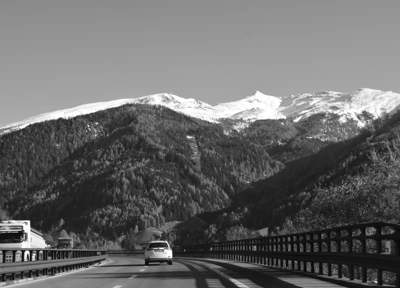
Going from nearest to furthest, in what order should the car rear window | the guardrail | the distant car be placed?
the guardrail < the distant car < the car rear window

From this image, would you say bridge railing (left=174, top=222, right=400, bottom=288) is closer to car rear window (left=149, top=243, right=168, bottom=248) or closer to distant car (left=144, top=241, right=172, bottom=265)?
distant car (left=144, top=241, right=172, bottom=265)

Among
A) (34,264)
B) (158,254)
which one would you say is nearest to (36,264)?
(34,264)

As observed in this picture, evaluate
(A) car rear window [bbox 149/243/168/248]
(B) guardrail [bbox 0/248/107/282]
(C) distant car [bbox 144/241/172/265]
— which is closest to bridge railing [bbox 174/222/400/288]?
(C) distant car [bbox 144/241/172/265]

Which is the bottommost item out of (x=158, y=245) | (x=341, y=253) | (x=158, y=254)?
(x=158, y=254)

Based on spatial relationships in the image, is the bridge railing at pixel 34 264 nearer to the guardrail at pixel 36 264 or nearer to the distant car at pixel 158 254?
the guardrail at pixel 36 264

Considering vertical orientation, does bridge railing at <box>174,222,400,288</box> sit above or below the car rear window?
above

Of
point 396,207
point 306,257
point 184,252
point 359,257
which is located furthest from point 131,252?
point 359,257

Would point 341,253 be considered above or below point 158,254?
above

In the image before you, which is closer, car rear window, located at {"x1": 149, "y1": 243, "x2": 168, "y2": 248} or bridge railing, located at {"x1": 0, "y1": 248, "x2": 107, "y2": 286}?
bridge railing, located at {"x1": 0, "y1": 248, "x2": 107, "y2": 286}

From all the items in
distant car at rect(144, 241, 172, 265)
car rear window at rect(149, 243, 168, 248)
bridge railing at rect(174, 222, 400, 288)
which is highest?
bridge railing at rect(174, 222, 400, 288)

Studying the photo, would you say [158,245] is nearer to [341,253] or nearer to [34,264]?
[34,264]

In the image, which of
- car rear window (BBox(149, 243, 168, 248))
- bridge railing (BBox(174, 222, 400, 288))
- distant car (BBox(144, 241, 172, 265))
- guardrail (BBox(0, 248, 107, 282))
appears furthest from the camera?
car rear window (BBox(149, 243, 168, 248))

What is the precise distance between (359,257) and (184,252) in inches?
2836

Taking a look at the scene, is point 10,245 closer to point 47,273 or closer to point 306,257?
point 47,273
